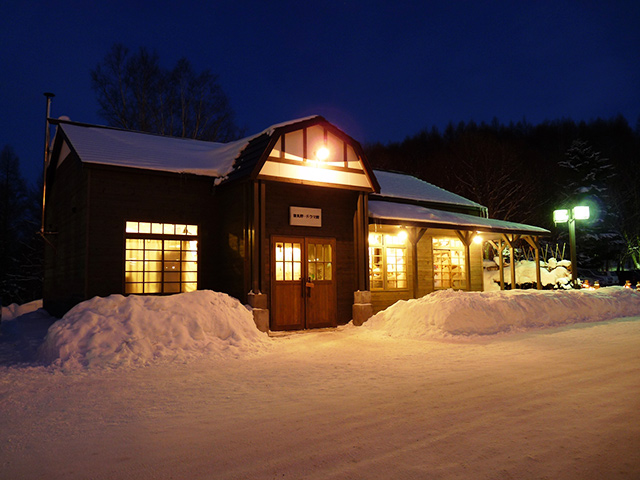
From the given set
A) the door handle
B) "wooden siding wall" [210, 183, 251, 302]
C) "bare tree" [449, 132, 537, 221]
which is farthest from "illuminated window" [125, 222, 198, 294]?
"bare tree" [449, 132, 537, 221]

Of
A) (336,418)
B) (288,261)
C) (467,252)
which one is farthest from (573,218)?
(336,418)

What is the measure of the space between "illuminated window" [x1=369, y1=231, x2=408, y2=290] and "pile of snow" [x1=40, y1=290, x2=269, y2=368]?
18.7ft

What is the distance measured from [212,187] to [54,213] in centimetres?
599

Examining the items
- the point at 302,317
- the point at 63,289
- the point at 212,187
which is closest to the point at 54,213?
the point at 63,289

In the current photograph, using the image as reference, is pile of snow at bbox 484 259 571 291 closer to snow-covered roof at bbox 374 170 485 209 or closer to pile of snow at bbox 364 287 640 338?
snow-covered roof at bbox 374 170 485 209

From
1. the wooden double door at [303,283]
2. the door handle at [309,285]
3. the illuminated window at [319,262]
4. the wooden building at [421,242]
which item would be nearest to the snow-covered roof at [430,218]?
the wooden building at [421,242]

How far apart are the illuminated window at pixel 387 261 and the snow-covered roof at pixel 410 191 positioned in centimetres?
239

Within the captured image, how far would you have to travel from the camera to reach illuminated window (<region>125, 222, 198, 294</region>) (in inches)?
450

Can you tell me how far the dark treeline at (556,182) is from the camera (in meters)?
34.6

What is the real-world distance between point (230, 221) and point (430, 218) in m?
6.45

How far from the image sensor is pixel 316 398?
561 centimetres

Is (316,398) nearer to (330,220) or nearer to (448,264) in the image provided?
(330,220)

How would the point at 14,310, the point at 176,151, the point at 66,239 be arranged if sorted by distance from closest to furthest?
the point at 66,239, the point at 176,151, the point at 14,310

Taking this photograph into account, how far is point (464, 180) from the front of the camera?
35.9m
